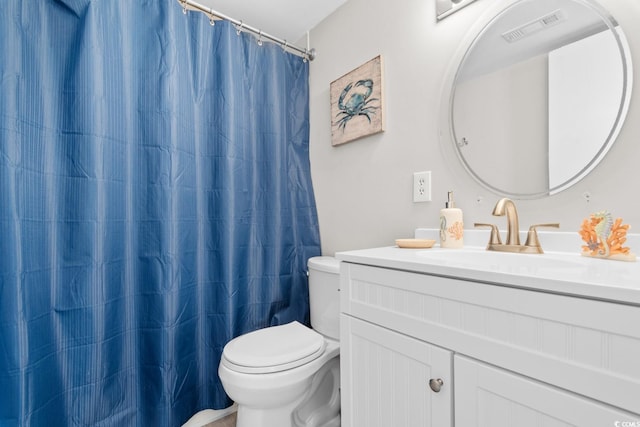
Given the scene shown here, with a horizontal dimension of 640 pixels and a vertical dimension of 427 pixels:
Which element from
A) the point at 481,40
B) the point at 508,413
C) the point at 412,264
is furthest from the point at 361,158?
the point at 508,413

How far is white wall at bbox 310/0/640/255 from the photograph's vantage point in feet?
2.68

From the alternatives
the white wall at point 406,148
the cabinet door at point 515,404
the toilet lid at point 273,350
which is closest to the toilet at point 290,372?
the toilet lid at point 273,350

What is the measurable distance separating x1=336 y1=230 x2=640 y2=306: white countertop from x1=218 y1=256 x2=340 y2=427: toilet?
1.60ft

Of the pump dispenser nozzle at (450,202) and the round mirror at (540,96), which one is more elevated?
the round mirror at (540,96)

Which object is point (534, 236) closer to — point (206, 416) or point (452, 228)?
point (452, 228)

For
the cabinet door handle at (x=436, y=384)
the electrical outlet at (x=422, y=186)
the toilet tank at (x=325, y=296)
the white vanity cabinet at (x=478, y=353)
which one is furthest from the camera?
the toilet tank at (x=325, y=296)

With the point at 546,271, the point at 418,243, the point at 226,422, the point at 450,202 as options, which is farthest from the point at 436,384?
the point at 226,422

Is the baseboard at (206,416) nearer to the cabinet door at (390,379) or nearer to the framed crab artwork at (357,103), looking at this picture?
the cabinet door at (390,379)

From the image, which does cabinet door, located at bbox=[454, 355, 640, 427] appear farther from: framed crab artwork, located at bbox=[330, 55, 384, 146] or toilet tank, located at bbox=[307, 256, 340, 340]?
framed crab artwork, located at bbox=[330, 55, 384, 146]

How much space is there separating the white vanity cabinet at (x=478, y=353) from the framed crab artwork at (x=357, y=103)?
781mm

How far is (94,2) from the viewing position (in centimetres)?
117

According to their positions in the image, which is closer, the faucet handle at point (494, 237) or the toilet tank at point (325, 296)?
the faucet handle at point (494, 237)

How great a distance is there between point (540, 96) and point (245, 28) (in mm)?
1433

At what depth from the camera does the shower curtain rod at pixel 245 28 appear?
1446 mm
